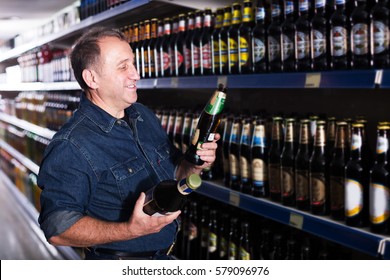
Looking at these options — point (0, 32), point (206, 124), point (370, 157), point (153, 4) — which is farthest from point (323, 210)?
point (0, 32)

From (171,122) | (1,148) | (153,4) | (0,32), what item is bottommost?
(1,148)

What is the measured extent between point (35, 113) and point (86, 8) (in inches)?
82.0

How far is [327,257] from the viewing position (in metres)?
2.07

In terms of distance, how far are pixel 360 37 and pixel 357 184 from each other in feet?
1.61

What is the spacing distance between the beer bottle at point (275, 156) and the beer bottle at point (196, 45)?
576 millimetres

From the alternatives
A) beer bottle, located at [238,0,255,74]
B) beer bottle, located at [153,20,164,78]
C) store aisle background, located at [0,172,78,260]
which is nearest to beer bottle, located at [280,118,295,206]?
beer bottle, located at [238,0,255,74]

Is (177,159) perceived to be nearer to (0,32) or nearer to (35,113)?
(35,113)

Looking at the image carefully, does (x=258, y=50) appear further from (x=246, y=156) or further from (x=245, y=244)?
Result: (x=245, y=244)

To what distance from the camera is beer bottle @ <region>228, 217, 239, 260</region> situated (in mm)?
2451

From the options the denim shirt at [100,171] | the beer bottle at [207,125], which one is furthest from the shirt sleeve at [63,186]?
the beer bottle at [207,125]

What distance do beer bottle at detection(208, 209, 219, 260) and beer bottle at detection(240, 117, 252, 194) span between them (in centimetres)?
45

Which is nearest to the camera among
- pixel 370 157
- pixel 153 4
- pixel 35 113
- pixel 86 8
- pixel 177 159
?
pixel 370 157

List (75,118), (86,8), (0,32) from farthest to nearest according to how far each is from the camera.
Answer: (0,32)
(86,8)
(75,118)

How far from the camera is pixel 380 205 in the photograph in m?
1.60
